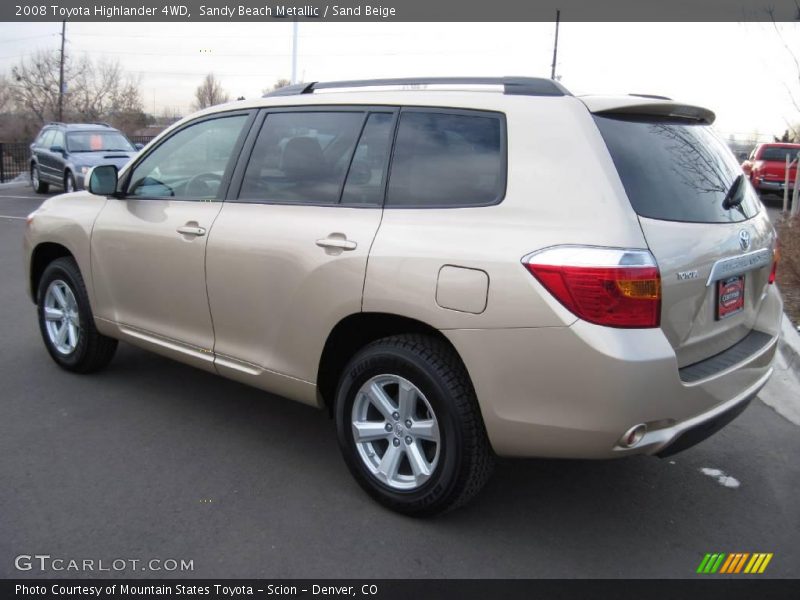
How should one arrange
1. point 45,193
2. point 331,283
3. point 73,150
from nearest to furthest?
point 331,283
point 73,150
point 45,193

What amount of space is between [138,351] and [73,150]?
12979 mm

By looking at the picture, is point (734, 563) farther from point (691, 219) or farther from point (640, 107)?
point (640, 107)

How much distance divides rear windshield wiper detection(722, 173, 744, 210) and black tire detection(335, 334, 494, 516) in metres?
1.42

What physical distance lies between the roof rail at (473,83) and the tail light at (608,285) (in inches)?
31.2

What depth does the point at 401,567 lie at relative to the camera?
294cm

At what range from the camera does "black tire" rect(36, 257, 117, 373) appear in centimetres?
487

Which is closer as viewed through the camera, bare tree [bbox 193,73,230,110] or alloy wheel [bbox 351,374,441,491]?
alloy wheel [bbox 351,374,441,491]

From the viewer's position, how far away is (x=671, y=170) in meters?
3.06

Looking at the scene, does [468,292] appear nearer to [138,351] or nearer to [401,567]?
[401,567]

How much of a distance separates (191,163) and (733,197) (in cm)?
300

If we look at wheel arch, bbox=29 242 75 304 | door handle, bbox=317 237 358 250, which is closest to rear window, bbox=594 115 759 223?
door handle, bbox=317 237 358 250

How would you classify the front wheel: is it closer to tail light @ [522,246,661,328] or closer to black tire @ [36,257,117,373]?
black tire @ [36,257,117,373]

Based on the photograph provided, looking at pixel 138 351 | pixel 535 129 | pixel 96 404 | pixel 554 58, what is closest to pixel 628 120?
pixel 535 129
